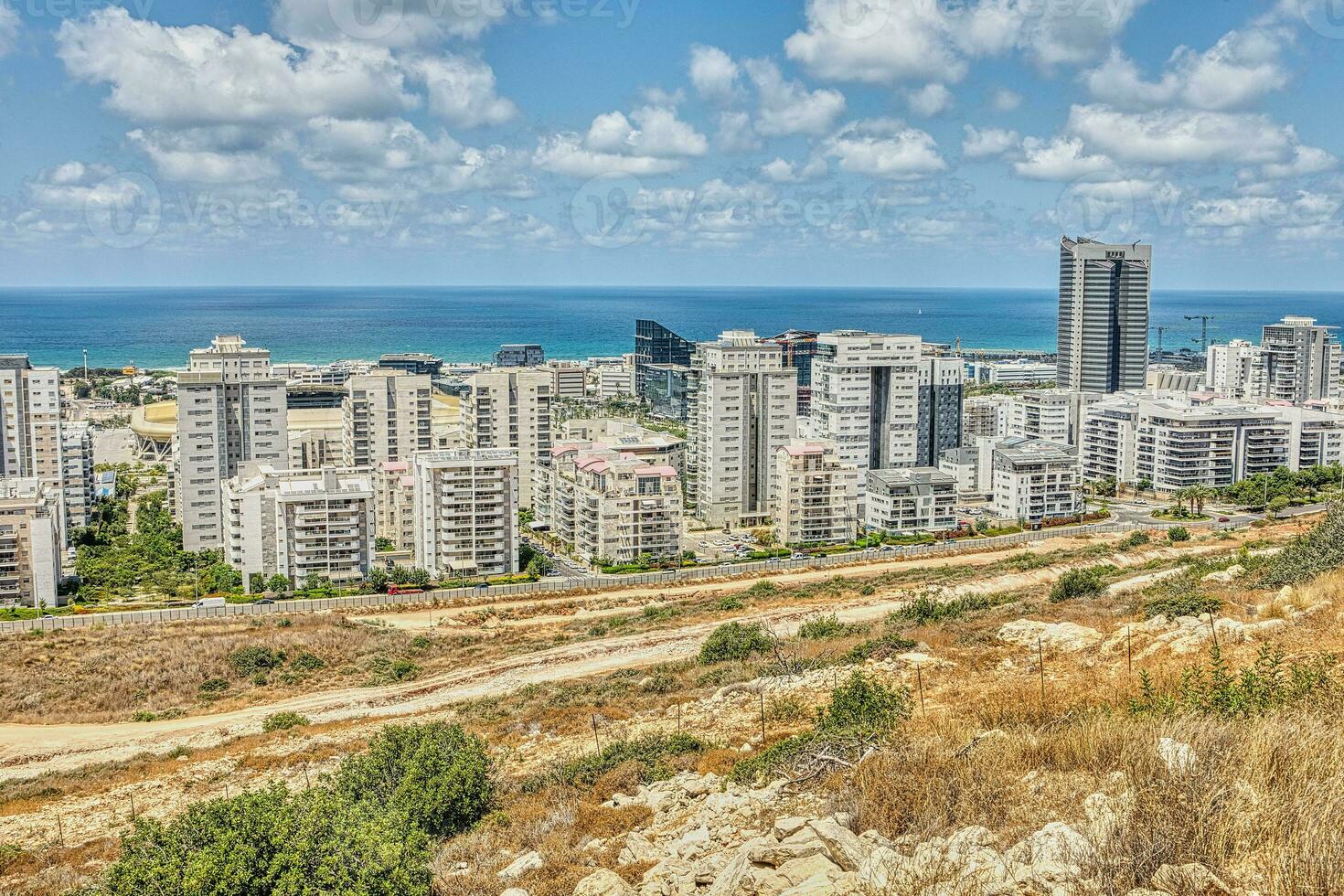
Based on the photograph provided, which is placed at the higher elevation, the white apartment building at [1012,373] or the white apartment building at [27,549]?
the white apartment building at [1012,373]

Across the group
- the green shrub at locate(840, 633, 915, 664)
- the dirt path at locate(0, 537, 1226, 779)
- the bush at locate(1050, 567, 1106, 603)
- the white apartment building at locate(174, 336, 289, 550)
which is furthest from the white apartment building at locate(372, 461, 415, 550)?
the green shrub at locate(840, 633, 915, 664)

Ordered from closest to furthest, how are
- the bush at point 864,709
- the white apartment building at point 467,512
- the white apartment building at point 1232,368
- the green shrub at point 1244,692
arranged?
the green shrub at point 1244,692 → the bush at point 864,709 → the white apartment building at point 467,512 → the white apartment building at point 1232,368

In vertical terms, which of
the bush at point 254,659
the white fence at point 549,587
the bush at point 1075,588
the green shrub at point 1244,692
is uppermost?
the green shrub at point 1244,692

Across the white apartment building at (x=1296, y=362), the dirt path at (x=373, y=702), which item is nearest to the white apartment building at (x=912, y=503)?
the dirt path at (x=373, y=702)

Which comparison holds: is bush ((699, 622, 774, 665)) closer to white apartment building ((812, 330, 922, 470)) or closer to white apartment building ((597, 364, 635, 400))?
white apartment building ((812, 330, 922, 470))

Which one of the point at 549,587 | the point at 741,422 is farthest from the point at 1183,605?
the point at 741,422

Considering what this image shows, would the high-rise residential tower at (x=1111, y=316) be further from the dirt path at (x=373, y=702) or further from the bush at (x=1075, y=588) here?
the bush at (x=1075, y=588)

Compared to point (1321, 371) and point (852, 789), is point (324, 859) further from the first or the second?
point (1321, 371)
